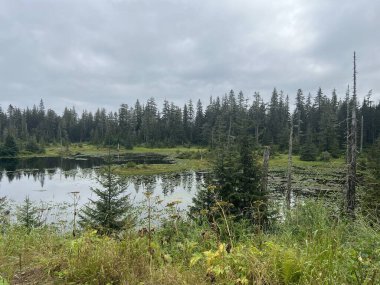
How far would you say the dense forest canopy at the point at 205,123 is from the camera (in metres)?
66.8

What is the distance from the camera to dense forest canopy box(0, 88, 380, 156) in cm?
6681

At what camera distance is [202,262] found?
324cm

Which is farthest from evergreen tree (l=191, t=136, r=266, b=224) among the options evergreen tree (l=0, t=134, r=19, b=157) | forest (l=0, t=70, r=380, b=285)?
evergreen tree (l=0, t=134, r=19, b=157)

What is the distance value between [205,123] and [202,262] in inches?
3362

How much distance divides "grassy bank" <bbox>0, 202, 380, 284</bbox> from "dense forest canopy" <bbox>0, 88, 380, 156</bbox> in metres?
56.0

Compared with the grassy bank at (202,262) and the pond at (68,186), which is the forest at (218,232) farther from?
the pond at (68,186)

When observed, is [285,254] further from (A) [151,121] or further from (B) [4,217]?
(A) [151,121]

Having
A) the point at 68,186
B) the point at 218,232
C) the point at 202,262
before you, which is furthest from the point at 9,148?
the point at 202,262

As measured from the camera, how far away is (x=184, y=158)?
6222 cm

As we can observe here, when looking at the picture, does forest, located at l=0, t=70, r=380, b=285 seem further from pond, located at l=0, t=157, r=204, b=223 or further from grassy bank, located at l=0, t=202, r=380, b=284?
pond, located at l=0, t=157, r=204, b=223

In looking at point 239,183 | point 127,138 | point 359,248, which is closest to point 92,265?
point 359,248

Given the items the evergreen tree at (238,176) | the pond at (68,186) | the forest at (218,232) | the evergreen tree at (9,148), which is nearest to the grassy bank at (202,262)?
the forest at (218,232)

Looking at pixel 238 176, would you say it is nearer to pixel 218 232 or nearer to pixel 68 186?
pixel 218 232

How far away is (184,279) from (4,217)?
509 centimetres
